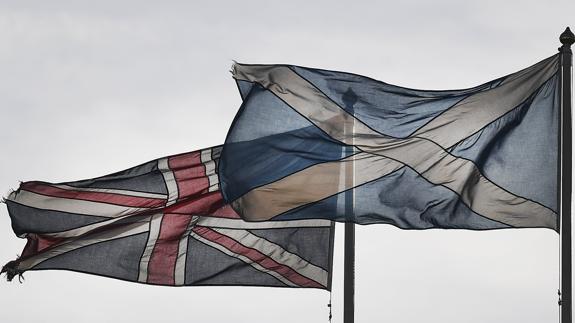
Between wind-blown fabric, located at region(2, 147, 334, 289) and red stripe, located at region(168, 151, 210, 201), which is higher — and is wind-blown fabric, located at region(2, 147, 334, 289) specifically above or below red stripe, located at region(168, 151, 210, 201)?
below

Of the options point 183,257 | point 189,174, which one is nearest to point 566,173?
point 189,174

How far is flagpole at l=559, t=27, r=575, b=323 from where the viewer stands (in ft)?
86.5

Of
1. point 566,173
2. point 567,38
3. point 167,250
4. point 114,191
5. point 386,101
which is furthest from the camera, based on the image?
point 114,191

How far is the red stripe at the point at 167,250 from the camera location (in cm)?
3192

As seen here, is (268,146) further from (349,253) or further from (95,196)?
(95,196)

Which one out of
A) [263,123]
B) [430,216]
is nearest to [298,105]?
[263,123]

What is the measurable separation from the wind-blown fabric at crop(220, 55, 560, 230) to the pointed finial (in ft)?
1.85

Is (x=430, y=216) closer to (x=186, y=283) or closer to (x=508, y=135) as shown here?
(x=508, y=135)

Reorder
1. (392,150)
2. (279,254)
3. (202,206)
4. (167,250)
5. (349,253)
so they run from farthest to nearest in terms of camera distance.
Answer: (167,250), (202,206), (279,254), (392,150), (349,253)

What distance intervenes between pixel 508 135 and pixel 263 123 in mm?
3512

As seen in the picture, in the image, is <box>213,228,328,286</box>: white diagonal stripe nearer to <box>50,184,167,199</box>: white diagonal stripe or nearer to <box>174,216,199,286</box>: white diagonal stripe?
<box>174,216,199,286</box>: white diagonal stripe

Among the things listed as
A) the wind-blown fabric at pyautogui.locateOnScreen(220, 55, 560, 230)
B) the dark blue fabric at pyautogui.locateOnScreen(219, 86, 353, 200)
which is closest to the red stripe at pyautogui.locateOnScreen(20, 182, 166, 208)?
the dark blue fabric at pyautogui.locateOnScreen(219, 86, 353, 200)

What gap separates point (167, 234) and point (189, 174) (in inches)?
39.4

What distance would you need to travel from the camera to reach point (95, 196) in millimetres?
Answer: 32375
